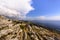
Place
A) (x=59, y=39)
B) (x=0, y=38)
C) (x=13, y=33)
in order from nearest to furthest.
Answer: (x=0, y=38) < (x=13, y=33) < (x=59, y=39)

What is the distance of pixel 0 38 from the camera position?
5325cm

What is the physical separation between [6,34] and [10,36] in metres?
2.50

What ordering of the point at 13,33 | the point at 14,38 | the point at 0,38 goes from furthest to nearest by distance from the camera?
the point at 13,33
the point at 14,38
the point at 0,38

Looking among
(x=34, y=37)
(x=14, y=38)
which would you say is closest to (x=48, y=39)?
(x=34, y=37)

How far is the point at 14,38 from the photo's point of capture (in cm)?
5766

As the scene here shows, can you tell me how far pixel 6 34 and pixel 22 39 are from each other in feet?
29.7

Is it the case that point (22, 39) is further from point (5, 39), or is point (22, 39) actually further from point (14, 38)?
point (5, 39)

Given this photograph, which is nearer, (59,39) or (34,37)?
(34,37)

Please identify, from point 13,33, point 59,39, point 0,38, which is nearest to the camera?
point 0,38

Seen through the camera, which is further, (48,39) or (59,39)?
(59,39)

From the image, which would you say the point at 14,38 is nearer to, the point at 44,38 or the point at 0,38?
the point at 0,38

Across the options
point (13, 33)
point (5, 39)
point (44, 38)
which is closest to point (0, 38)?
point (5, 39)

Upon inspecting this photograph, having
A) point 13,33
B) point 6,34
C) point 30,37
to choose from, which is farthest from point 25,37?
point 6,34

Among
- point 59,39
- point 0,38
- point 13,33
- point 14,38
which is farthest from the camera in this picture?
point 59,39
